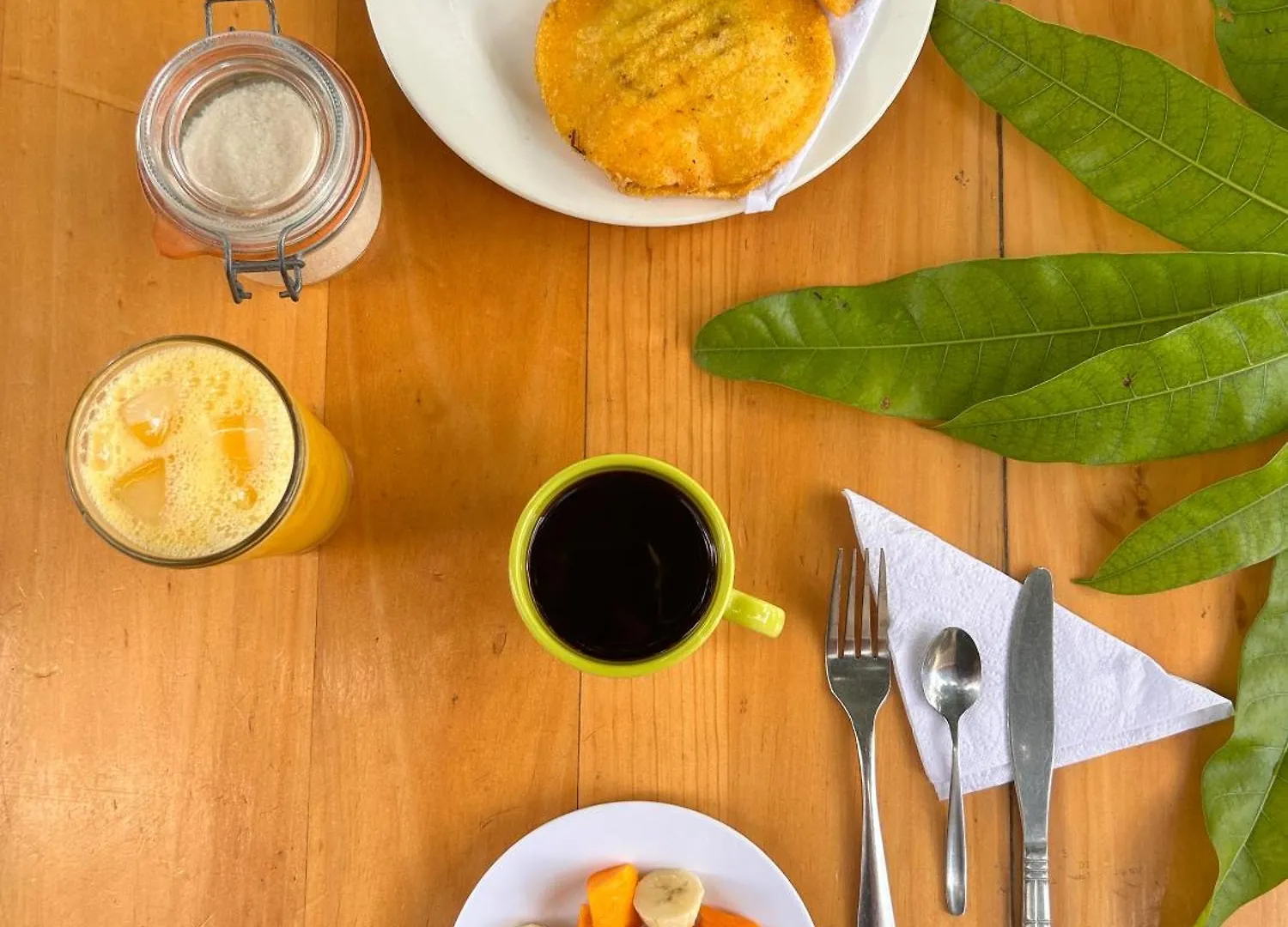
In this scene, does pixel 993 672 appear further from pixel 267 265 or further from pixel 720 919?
pixel 267 265

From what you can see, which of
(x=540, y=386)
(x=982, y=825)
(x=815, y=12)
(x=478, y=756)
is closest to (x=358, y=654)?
(x=478, y=756)

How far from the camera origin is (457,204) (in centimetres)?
86

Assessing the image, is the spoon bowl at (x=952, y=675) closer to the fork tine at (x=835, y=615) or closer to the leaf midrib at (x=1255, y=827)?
the fork tine at (x=835, y=615)

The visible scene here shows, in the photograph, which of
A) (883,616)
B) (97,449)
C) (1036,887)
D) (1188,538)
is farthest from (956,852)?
(97,449)

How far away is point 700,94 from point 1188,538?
0.50m

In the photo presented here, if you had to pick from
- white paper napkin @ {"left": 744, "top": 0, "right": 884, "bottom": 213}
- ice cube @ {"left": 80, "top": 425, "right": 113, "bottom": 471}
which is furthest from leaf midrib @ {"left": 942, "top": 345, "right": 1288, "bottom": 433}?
ice cube @ {"left": 80, "top": 425, "right": 113, "bottom": 471}

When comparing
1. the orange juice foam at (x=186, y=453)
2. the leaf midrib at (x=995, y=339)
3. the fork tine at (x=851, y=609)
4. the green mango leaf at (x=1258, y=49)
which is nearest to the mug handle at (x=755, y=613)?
the fork tine at (x=851, y=609)

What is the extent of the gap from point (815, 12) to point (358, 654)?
606 millimetres

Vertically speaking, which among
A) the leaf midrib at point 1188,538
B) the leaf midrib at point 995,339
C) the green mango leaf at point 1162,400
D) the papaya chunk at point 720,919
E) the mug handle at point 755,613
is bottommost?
the papaya chunk at point 720,919

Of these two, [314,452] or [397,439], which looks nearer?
[314,452]

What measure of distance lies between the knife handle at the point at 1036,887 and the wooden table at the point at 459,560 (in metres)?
0.02

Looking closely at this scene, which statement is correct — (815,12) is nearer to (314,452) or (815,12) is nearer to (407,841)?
(314,452)

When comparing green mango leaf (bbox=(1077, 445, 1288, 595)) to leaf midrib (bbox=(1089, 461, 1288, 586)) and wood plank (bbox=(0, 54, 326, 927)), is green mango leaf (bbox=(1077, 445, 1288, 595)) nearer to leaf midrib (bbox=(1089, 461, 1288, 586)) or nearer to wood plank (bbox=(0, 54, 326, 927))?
leaf midrib (bbox=(1089, 461, 1288, 586))

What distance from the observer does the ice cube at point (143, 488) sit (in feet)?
2.26
